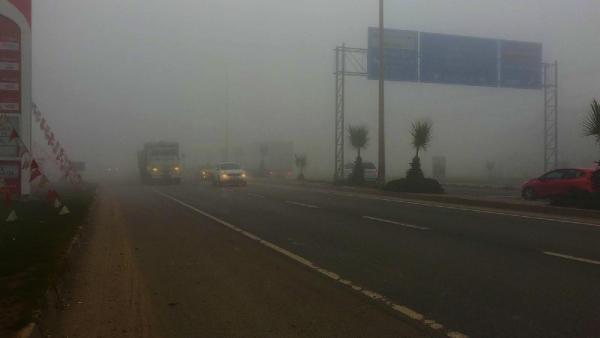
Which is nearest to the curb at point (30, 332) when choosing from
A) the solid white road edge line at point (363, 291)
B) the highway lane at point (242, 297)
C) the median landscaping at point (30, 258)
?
the median landscaping at point (30, 258)

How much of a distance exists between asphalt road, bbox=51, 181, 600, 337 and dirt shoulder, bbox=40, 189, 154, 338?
0.79 ft

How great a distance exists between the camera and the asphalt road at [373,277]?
18.5ft

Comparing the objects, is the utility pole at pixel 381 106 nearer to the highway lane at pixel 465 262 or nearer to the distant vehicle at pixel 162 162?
the highway lane at pixel 465 262

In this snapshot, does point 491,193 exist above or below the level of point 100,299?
above

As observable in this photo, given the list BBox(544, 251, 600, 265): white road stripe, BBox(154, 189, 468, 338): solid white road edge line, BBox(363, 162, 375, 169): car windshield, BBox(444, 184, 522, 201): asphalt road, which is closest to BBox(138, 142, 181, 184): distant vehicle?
BBox(363, 162, 375, 169): car windshield

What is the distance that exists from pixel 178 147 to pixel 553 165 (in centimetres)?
2761

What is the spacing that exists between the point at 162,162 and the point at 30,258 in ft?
118

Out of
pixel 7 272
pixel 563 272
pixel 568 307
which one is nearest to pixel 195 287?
pixel 7 272

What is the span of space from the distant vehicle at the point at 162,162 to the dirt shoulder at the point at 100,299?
108 ft

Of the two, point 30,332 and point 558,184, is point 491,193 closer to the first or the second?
point 558,184

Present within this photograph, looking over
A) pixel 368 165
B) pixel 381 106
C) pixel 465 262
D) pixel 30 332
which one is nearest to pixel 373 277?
Answer: pixel 465 262

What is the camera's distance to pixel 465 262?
8.87 m

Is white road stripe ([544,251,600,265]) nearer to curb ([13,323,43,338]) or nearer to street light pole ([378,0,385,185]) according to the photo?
curb ([13,323,43,338])

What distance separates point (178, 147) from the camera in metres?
45.3
